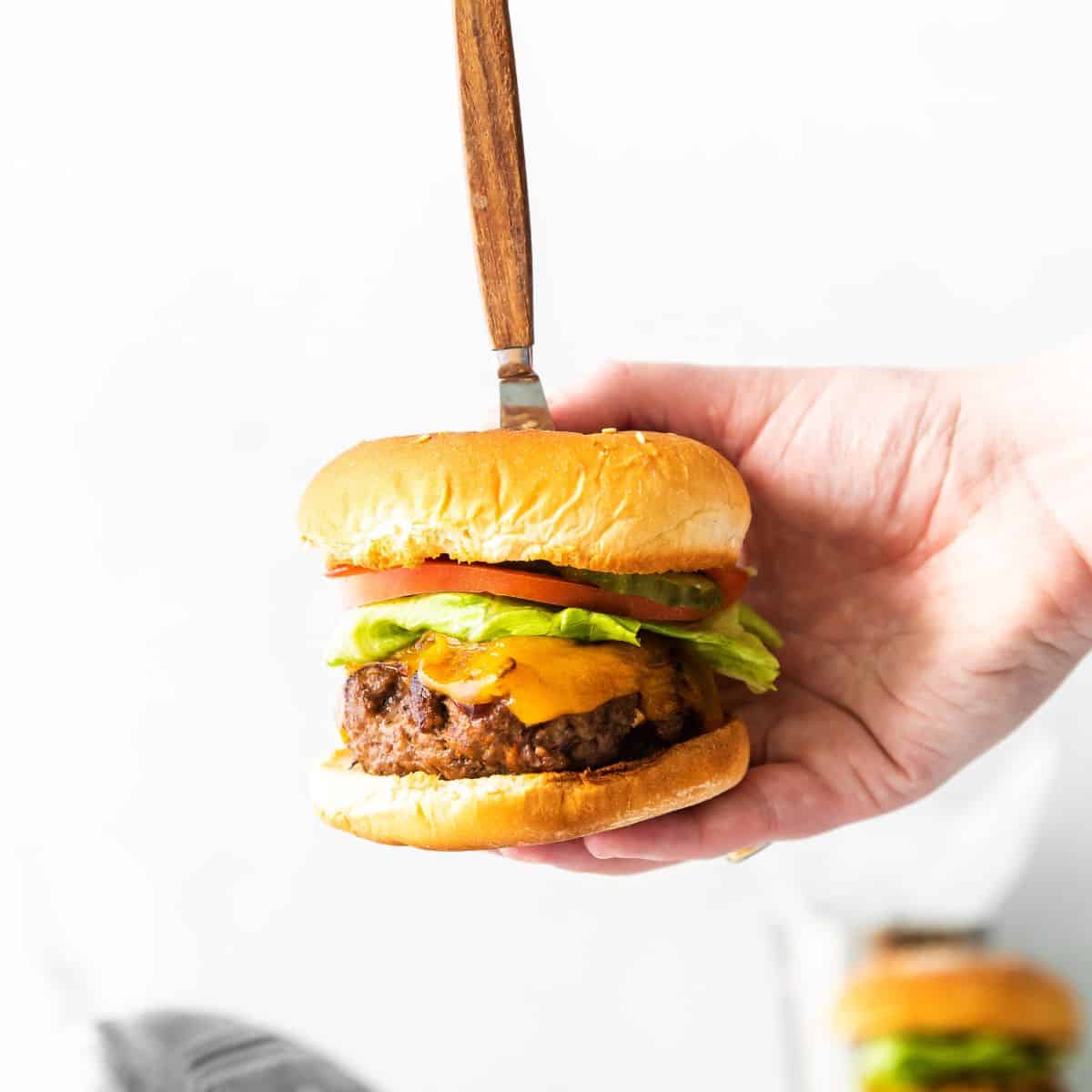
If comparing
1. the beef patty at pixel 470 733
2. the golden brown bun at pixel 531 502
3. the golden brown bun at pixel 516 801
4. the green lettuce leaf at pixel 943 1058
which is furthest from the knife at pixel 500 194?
the green lettuce leaf at pixel 943 1058

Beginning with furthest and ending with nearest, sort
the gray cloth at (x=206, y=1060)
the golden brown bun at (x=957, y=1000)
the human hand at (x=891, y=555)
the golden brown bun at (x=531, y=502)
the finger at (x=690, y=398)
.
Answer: the golden brown bun at (x=957, y=1000), the finger at (x=690, y=398), the human hand at (x=891, y=555), the golden brown bun at (x=531, y=502), the gray cloth at (x=206, y=1060)

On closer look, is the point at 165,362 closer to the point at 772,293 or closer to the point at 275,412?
the point at 275,412

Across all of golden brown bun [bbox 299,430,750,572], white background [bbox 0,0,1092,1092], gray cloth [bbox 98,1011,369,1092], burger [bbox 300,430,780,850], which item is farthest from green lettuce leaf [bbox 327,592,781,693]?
white background [bbox 0,0,1092,1092]

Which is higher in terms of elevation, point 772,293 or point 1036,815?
point 772,293

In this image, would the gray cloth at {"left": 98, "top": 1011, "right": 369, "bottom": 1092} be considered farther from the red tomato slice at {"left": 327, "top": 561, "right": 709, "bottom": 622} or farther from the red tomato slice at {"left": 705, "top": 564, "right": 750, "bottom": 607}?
the red tomato slice at {"left": 705, "top": 564, "right": 750, "bottom": 607}

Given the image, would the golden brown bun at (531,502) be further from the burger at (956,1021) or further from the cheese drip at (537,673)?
the burger at (956,1021)

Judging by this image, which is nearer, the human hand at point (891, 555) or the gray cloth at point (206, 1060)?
the gray cloth at point (206, 1060)

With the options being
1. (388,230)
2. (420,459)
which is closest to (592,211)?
(388,230)

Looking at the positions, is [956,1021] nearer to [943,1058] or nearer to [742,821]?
[943,1058]
